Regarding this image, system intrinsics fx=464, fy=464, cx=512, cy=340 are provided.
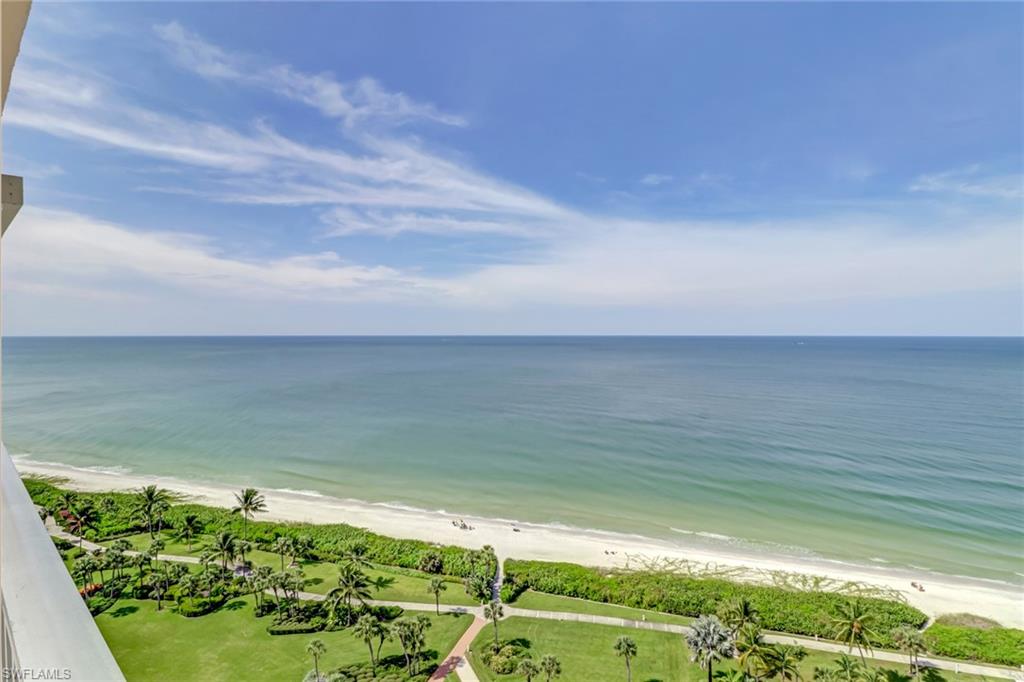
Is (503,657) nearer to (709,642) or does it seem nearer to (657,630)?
(657,630)

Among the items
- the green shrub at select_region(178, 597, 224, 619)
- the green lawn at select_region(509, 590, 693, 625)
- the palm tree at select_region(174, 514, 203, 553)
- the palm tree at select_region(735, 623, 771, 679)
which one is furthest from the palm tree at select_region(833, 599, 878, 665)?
the palm tree at select_region(174, 514, 203, 553)

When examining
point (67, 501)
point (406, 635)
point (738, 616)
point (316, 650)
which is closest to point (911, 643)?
point (738, 616)

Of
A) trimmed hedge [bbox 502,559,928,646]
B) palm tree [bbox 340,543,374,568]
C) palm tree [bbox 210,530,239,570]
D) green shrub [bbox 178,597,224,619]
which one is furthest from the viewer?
palm tree [bbox 210,530,239,570]

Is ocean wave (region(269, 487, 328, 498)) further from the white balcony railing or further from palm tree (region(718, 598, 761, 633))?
the white balcony railing

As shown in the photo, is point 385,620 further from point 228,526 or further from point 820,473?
point 820,473

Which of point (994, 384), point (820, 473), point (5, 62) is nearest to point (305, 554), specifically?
point (5, 62)

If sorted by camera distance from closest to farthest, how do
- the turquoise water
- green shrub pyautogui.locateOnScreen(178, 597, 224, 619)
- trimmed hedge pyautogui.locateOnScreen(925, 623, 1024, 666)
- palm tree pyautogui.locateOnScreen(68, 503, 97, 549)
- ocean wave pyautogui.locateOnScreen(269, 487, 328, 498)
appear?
trimmed hedge pyautogui.locateOnScreen(925, 623, 1024, 666), green shrub pyautogui.locateOnScreen(178, 597, 224, 619), palm tree pyautogui.locateOnScreen(68, 503, 97, 549), the turquoise water, ocean wave pyautogui.locateOnScreen(269, 487, 328, 498)

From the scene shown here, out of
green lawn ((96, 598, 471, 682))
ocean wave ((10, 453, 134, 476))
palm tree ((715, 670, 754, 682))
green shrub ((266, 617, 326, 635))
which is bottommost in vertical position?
ocean wave ((10, 453, 134, 476))
